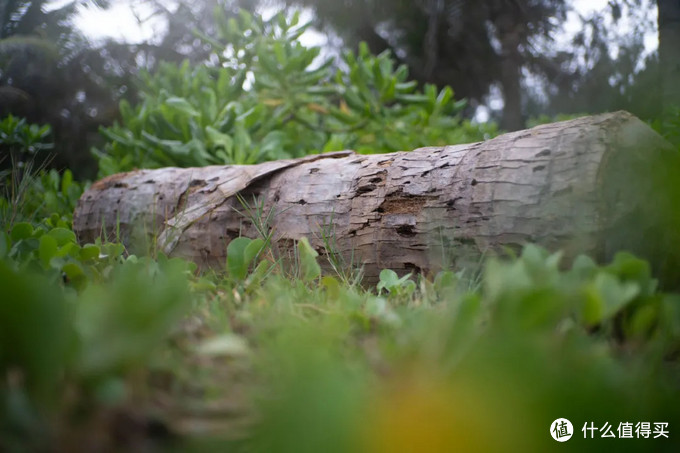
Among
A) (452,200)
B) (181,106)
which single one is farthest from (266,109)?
(452,200)

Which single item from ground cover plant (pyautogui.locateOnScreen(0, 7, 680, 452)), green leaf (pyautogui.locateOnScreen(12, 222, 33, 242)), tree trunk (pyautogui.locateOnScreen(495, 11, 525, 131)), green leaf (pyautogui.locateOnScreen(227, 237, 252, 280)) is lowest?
ground cover plant (pyautogui.locateOnScreen(0, 7, 680, 452))

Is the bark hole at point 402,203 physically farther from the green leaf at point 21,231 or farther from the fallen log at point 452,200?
the green leaf at point 21,231

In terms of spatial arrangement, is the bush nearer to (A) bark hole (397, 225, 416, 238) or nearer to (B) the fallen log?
(B) the fallen log

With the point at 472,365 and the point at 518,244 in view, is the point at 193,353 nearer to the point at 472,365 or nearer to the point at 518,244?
the point at 472,365

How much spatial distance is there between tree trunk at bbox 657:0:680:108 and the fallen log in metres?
1.12

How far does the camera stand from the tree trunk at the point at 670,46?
1.96m

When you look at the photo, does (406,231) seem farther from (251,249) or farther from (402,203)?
(251,249)

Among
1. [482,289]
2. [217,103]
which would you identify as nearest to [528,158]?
[482,289]

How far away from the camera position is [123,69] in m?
4.31

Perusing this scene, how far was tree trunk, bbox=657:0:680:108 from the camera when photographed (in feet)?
6.44

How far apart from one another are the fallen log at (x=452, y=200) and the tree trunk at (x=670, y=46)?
1.12 meters

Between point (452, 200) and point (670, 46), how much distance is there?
1.42 m

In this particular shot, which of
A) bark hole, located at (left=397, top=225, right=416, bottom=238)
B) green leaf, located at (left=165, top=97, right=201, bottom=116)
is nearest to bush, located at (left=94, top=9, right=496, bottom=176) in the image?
green leaf, located at (left=165, top=97, right=201, bottom=116)

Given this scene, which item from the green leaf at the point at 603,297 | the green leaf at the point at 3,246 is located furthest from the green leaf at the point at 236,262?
the green leaf at the point at 603,297
